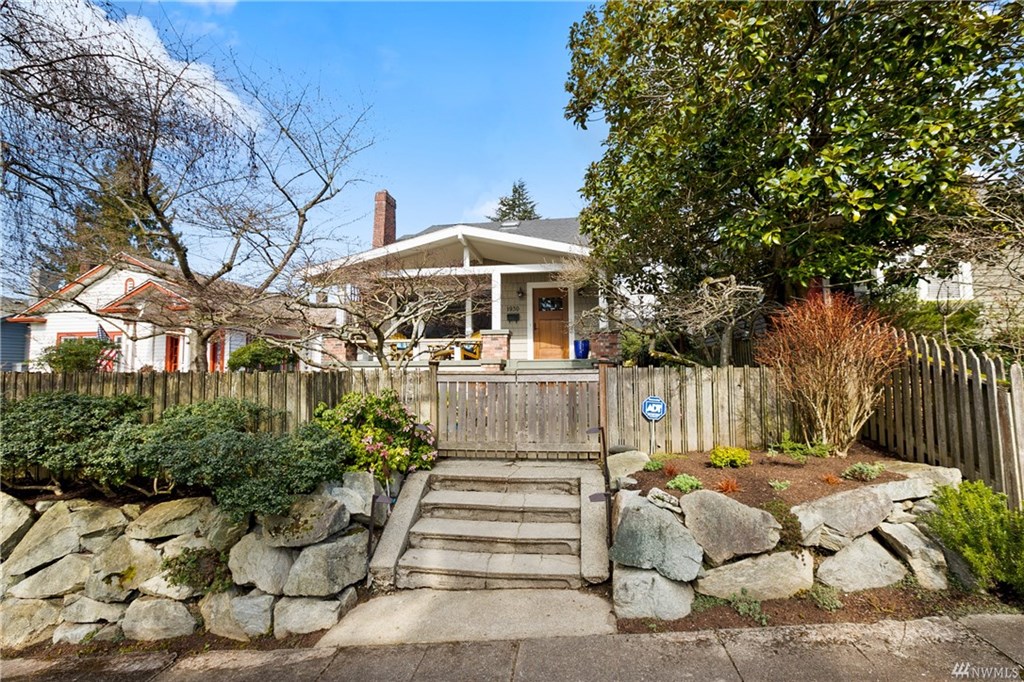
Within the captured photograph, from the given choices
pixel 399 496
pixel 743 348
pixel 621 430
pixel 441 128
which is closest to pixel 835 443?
pixel 621 430

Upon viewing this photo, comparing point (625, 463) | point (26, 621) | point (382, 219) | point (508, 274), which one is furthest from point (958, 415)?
point (382, 219)

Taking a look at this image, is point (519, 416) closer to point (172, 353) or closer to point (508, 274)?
point (508, 274)

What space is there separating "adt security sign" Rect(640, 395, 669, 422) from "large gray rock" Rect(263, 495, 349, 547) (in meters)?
3.63

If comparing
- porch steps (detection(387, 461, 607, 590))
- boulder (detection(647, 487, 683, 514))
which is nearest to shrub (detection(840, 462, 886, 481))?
boulder (detection(647, 487, 683, 514))

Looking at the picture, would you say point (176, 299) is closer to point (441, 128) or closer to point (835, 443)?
point (441, 128)

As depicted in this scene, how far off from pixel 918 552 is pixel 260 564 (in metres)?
5.41

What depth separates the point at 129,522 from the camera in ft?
14.4

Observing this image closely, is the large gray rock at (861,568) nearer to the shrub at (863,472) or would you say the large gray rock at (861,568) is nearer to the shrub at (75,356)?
the shrub at (863,472)

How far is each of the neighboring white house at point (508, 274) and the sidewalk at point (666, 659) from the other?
839cm

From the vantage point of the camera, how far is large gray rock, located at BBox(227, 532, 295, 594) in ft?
12.4

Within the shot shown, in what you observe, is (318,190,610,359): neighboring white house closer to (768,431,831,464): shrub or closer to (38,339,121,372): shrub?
(38,339,121,372): shrub

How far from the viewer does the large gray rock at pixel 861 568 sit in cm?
350

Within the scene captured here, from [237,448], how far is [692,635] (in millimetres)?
4084

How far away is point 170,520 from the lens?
425 cm
